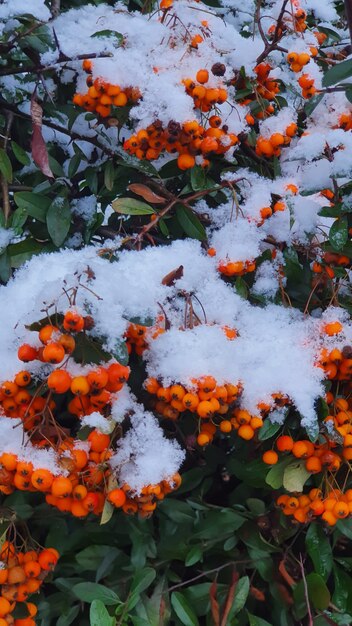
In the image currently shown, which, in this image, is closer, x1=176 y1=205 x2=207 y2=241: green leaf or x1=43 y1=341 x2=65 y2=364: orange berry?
x1=43 y1=341 x2=65 y2=364: orange berry

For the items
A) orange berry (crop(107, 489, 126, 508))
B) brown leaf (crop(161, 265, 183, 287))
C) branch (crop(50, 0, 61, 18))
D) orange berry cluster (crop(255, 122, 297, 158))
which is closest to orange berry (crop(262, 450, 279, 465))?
orange berry (crop(107, 489, 126, 508))

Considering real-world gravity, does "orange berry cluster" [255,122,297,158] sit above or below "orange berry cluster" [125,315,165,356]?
above

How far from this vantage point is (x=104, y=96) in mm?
1595

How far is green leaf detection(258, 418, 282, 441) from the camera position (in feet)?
4.73

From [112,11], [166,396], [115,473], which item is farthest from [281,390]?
[112,11]

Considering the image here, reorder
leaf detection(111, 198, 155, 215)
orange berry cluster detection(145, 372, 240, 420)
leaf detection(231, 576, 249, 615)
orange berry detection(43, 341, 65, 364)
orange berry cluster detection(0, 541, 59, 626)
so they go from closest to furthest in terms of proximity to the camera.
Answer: orange berry detection(43, 341, 65, 364) → orange berry cluster detection(145, 372, 240, 420) → orange berry cluster detection(0, 541, 59, 626) → leaf detection(231, 576, 249, 615) → leaf detection(111, 198, 155, 215)

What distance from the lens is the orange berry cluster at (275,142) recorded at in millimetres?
1730

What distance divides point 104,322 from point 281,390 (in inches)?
16.0

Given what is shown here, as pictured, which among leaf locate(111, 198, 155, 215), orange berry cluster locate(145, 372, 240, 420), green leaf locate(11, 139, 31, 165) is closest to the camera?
orange berry cluster locate(145, 372, 240, 420)

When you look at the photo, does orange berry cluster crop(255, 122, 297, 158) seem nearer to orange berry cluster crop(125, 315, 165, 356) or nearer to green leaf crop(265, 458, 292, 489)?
orange berry cluster crop(125, 315, 165, 356)

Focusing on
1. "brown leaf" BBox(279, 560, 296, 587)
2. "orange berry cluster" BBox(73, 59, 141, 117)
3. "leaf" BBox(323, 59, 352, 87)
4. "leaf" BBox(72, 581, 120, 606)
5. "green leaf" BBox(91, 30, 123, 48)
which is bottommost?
"brown leaf" BBox(279, 560, 296, 587)

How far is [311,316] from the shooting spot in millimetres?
1663

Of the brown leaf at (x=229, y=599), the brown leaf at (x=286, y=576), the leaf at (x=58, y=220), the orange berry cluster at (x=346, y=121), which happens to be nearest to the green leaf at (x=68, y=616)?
the brown leaf at (x=229, y=599)

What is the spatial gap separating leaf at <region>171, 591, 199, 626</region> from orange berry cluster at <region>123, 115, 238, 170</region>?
101cm
